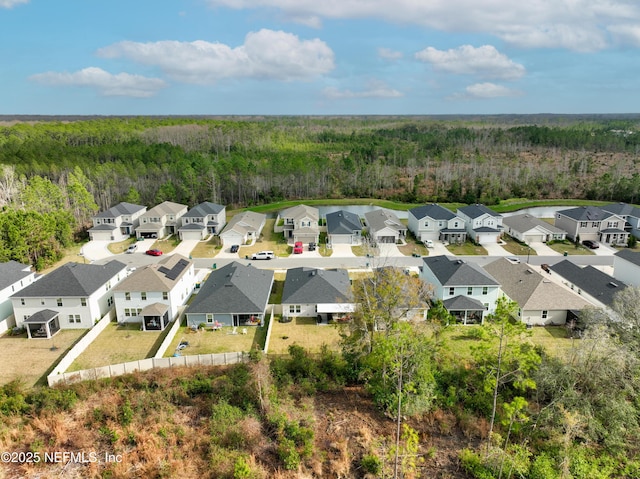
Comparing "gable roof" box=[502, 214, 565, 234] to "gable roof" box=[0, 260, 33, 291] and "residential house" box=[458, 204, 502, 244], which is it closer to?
"residential house" box=[458, 204, 502, 244]

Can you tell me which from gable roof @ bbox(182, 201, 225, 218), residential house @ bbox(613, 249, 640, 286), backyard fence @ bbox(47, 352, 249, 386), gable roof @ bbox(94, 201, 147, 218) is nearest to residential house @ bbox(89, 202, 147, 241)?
gable roof @ bbox(94, 201, 147, 218)

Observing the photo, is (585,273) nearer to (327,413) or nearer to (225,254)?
(327,413)

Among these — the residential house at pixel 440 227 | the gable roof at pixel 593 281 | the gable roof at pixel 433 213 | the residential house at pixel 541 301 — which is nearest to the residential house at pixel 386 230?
the residential house at pixel 440 227

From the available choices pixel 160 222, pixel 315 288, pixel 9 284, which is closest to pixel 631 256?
pixel 315 288

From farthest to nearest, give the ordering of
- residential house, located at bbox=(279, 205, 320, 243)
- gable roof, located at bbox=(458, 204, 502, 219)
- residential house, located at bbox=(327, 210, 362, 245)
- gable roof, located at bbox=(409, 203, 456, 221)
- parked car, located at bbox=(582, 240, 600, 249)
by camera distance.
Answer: gable roof, located at bbox=(458, 204, 502, 219) < gable roof, located at bbox=(409, 203, 456, 221) < residential house, located at bbox=(279, 205, 320, 243) < residential house, located at bbox=(327, 210, 362, 245) < parked car, located at bbox=(582, 240, 600, 249)

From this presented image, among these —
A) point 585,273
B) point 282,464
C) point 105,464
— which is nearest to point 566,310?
point 585,273

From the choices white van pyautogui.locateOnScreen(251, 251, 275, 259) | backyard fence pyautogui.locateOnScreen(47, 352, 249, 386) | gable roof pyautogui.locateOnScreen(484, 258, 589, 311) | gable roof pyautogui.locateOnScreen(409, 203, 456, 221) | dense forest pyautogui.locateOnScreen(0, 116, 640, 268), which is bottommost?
backyard fence pyautogui.locateOnScreen(47, 352, 249, 386)

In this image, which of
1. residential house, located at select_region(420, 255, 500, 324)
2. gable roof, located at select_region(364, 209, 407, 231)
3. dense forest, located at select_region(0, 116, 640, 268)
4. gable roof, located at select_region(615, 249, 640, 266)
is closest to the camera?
residential house, located at select_region(420, 255, 500, 324)
